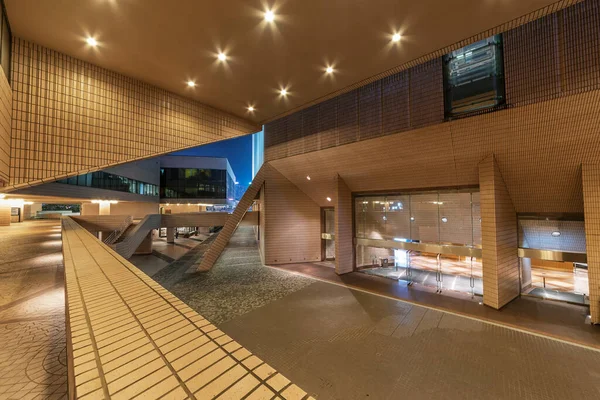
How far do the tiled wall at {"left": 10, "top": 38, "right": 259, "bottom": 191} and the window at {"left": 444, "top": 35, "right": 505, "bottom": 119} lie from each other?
293 inches

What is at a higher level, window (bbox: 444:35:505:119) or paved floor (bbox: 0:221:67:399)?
window (bbox: 444:35:505:119)

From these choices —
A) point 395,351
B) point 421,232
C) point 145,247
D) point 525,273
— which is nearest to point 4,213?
point 145,247

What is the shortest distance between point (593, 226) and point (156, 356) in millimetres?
10589

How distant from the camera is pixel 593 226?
6.86 m

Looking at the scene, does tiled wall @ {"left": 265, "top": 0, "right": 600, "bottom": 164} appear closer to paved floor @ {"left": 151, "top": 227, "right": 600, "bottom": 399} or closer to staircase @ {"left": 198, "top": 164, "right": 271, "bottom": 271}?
staircase @ {"left": 198, "top": 164, "right": 271, "bottom": 271}

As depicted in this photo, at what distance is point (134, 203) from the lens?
1104 inches

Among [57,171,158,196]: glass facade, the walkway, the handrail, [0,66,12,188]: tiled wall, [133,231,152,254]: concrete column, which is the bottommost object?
the walkway

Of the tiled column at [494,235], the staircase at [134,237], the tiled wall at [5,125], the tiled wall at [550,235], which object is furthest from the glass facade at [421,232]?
the staircase at [134,237]

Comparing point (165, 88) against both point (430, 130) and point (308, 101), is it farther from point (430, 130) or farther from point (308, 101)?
point (430, 130)

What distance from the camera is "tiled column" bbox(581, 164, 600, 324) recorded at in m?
6.73

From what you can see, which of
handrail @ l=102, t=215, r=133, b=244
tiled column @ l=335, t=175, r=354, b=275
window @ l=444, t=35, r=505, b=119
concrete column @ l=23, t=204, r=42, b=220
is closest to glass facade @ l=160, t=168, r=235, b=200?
handrail @ l=102, t=215, r=133, b=244

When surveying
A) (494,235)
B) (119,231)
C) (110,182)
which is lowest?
(119,231)

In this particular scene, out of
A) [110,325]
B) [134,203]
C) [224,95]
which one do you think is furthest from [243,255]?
[134,203]

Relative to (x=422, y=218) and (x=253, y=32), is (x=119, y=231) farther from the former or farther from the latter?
(x=422, y=218)
